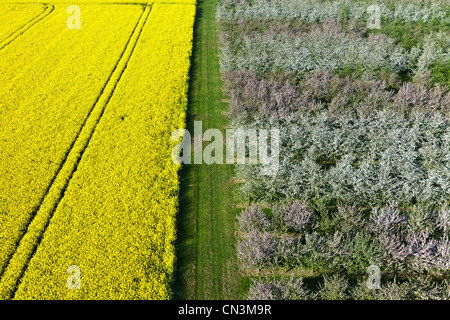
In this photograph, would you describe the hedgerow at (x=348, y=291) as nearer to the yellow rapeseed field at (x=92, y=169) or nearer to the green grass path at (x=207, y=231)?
the green grass path at (x=207, y=231)

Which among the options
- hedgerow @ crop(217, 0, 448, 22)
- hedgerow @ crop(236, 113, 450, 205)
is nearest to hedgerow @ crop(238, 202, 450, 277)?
hedgerow @ crop(236, 113, 450, 205)

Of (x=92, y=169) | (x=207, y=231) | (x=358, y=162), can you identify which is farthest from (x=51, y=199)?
(x=358, y=162)

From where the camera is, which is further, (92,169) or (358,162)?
(92,169)

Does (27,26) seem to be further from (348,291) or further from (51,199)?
(348,291)

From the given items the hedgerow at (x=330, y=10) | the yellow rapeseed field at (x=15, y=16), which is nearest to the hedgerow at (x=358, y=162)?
the hedgerow at (x=330, y=10)

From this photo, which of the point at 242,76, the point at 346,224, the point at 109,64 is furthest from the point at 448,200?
the point at 109,64

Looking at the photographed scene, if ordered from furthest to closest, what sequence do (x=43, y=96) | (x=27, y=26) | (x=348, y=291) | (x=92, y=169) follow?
(x=27, y=26)
(x=43, y=96)
(x=92, y=169)
(x=348, y=291)

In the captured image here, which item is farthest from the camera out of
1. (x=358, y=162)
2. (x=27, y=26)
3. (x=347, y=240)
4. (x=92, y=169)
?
(x=27, y=26)

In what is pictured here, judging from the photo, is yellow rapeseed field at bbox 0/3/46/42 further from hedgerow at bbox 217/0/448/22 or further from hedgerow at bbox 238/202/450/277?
hedgerow at bbox 238/202/450/277
